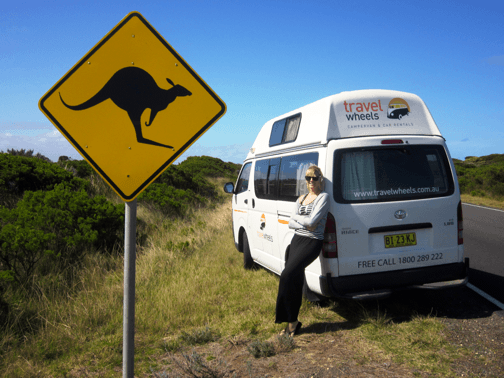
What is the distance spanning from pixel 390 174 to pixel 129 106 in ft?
10.7

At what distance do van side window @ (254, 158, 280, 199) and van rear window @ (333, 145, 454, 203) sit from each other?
5.05 ft

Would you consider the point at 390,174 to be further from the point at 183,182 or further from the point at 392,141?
the point at 183,182

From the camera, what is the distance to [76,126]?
231 cm

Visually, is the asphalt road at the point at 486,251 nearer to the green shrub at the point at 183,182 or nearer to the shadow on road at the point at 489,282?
the shadow on road at the point at 489,282

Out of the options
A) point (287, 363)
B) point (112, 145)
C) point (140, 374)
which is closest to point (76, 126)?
point (112, 145)

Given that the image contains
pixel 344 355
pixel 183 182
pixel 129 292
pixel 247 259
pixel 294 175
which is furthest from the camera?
pixel 183 182

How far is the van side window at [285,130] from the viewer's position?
543 cm

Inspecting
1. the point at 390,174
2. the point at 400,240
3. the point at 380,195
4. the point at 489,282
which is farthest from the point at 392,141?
the point at 489,282

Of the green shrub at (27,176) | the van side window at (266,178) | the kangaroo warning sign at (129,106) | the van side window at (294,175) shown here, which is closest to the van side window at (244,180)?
the van side window at (266,178)

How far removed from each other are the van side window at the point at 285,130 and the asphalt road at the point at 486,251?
11.7ft

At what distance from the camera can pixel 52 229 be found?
7500mm

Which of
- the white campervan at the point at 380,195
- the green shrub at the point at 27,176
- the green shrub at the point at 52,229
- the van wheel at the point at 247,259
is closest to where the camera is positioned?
the white campervan at the point at 380,195

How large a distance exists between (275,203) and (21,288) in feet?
13.4

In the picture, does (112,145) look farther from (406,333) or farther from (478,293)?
(478,293)
